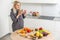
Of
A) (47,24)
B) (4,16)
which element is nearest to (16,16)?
(47,24)

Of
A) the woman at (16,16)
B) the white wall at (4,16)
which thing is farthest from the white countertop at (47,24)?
the white wall at (4,16)

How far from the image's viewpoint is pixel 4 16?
164 inches

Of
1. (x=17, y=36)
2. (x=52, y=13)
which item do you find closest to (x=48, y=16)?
(x=52, y=13)

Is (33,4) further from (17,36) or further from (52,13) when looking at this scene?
(17,36)

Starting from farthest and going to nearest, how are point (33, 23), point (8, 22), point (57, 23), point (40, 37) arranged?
point (8, 22) < point (33, 23) < point (57, 23) < point (40, 37)

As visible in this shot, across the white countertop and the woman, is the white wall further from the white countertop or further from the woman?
the woman

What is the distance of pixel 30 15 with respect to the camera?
13.1 feet

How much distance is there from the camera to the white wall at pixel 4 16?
4064 millimetres

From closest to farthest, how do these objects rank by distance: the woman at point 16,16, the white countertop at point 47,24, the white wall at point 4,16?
the woman at point 16,16 → the white countertop at point 47,24 → the white wall at point 4,16

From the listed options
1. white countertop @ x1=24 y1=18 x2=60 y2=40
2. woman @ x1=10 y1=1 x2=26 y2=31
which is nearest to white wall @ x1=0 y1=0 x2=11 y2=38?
white countertop @ x1=24 y1=18 x2=60 y2=40

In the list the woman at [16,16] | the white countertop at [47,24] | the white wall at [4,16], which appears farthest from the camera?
the white wall at [4,16]

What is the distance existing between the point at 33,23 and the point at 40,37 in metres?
1.59

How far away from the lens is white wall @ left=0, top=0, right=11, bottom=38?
406cm

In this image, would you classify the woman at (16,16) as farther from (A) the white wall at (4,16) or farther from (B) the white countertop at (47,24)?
(A) the white wall at (4,16)
